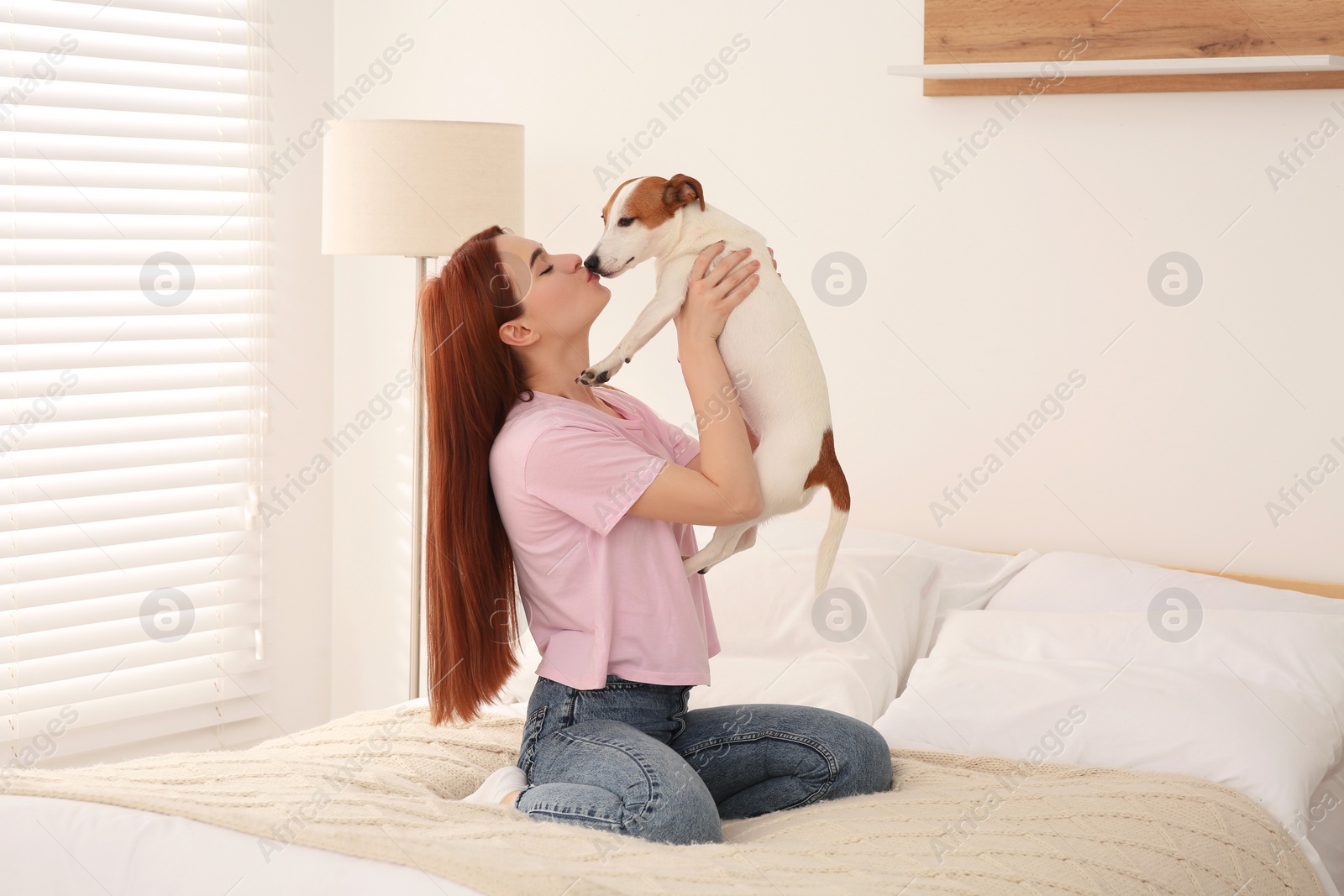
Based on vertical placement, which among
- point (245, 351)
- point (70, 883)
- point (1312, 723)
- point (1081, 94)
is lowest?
point (70, 883)

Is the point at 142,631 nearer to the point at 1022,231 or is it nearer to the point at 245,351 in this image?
the point at 245,351

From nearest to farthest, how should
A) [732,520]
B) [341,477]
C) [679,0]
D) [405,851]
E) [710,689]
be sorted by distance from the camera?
[405,851]
[732,520]
[710,689]
[679,0]
[341,477]

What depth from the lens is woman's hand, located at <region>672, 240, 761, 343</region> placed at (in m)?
1.48

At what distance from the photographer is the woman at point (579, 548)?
1.48 m

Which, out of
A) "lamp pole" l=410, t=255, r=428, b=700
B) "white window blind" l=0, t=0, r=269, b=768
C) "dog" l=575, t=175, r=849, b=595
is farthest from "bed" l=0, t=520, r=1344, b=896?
"white window blind" l=0, t=0, r=269, b=768

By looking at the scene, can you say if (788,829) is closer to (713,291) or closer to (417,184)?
(713,291)

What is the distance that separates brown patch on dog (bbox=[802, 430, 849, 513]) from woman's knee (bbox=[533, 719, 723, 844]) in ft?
1.24

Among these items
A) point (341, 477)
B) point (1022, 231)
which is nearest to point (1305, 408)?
point (1022, 231)

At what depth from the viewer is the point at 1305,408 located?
2.14m

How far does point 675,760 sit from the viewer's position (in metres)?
1.43

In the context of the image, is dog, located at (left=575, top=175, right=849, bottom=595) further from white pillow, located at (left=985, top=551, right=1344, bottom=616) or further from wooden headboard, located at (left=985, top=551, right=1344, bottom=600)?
wooden headboard, located at (left=985, top=551, right=1344, bottom=600)

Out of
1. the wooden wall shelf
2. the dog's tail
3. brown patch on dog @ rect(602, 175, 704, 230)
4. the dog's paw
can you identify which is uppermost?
the wooden wall shelf

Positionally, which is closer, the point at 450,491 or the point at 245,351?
the point at 450,491

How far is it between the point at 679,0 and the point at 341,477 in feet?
5.12
